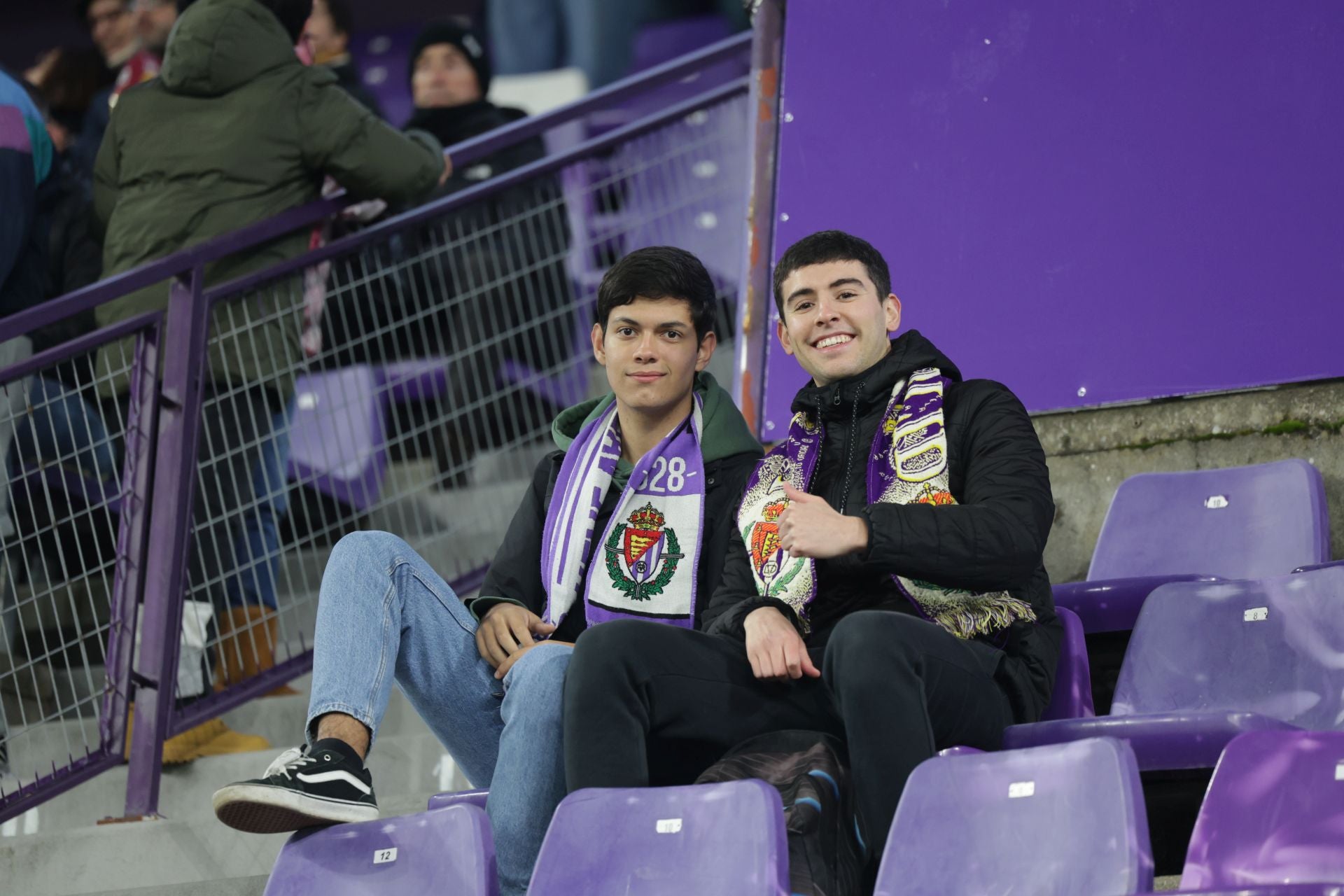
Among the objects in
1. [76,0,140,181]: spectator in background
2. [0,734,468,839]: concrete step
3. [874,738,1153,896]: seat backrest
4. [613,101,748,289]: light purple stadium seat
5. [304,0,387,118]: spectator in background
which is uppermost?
[76,0,140,181]: spectator in background

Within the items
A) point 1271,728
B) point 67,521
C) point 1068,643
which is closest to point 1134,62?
point 1068,643

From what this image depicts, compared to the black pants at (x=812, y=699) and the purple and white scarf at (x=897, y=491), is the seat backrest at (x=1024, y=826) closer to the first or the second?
the black pants at (x=812, y=699)

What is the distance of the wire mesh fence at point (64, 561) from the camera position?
3.38 metres

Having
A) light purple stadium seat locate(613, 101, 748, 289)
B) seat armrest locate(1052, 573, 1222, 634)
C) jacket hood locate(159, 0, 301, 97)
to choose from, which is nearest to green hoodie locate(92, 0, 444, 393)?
jacket hood locate(159, 0, 301, 97)

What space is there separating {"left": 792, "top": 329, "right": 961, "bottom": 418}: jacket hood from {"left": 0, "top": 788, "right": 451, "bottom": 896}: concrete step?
111 cm

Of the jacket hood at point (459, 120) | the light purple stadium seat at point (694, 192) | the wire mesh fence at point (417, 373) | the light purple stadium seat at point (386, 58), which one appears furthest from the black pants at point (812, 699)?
the light purple stadium seat at point (386, 58)

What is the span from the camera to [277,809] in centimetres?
218

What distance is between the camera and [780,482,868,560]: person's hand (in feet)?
7.48

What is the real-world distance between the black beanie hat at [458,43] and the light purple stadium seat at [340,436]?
157 cm

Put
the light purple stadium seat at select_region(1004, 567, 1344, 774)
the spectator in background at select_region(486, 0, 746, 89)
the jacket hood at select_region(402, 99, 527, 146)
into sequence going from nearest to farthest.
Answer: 1. the light purple stadium seat at select_region(1004, 567, 1344, 774)
2. the jacket hood at select_region(402, 99, 527, 146)
3. the spectator in background at select_region(486, 0, 746, 89)

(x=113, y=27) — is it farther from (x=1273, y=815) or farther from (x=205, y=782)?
(x=1273, y=815)

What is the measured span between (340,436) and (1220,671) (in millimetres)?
2331

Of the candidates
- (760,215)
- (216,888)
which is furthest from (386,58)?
(216,888)

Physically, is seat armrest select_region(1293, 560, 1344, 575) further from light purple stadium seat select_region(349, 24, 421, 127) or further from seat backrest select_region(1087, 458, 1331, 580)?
light purple stadium seat select_region(349, 24, 421, 127)
